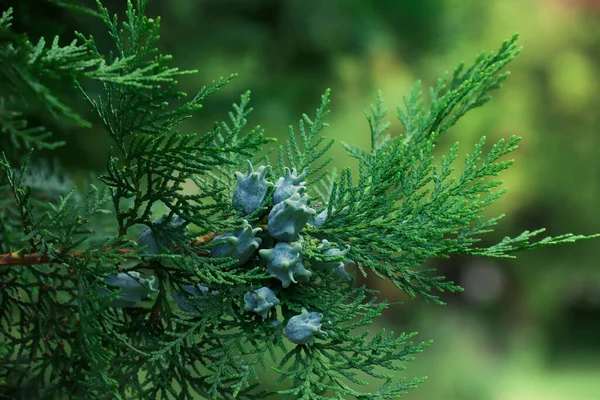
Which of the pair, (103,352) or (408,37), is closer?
(103,352)

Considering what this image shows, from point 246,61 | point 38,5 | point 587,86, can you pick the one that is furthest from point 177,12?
point 587,86

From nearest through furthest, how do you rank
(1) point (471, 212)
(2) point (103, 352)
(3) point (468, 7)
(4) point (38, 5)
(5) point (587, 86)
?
(2) point (103, 352)
(1) point (471, 212)
(4) point (38, 5)
(3) point (468, 7)
(5) point (587, 86)

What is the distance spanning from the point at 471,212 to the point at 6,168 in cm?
44

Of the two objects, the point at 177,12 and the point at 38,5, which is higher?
the point at 177,12

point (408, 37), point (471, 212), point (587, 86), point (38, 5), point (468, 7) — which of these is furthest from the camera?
point (587, 86)

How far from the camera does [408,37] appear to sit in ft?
9.73

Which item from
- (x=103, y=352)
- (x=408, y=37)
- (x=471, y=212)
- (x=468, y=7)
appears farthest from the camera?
(x=468, y=7)

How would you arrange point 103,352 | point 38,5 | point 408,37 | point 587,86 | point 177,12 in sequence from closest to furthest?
1. point 103,352
2. point 38,5
3. point 177,12
4. point 408,37
5. point 587,86

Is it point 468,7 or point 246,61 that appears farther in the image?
point 468,7

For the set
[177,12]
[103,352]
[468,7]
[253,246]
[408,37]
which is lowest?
[103,352]

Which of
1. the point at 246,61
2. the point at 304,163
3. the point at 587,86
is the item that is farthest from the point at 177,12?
the point at 587,86

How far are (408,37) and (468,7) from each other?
195 centimetres

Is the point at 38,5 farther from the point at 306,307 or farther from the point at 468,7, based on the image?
the point at 468,7

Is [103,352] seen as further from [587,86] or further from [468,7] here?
[587,86]
